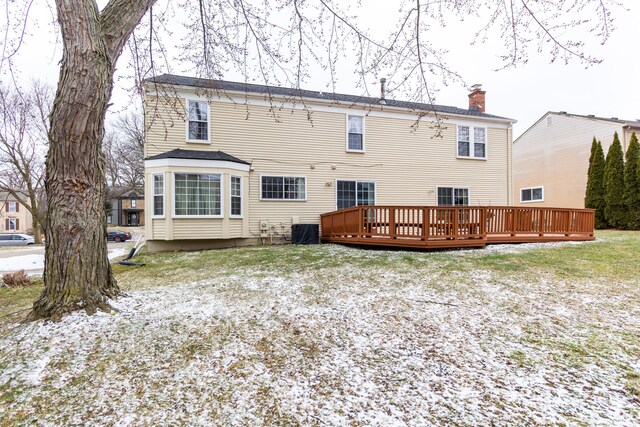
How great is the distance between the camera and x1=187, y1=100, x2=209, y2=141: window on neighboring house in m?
10.3

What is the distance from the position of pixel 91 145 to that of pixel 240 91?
7.74m

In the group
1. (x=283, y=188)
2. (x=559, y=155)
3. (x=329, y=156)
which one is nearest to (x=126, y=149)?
(x=283, y=188)

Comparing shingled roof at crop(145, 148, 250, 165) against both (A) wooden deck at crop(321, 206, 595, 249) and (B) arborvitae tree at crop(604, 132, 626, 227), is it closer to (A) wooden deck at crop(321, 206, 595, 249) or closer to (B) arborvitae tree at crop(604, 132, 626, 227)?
(A) wooden deck at crop(321, 206, 595, 249)

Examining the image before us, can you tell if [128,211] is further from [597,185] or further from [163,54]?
[597,185]

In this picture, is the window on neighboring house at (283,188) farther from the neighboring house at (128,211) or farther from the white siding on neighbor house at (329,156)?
the neighboring house at (128,211)

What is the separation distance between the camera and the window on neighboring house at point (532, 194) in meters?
19.2

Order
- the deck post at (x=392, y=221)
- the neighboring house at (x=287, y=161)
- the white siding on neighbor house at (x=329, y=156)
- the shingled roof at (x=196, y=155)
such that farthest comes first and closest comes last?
the white siding on neighbor house at (x=329, y=156) < the neighboring house at (x=287, y=161) < the shingled roof at (x=196, y=155) < the deck post at (x=392, y=221)

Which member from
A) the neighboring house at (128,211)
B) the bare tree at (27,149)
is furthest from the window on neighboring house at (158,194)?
the neighboring house at (128,211)

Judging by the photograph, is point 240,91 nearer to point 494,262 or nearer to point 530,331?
point 494,262

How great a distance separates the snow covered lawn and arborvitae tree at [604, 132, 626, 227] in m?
12.2

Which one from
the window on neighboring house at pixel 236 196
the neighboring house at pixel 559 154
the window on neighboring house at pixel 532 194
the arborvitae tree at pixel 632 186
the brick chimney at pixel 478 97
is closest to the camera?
the window on neighboring house at pixel 236 196

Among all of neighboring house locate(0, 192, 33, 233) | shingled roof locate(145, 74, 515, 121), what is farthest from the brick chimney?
neighboring house locate(0, 192, 33, 233)

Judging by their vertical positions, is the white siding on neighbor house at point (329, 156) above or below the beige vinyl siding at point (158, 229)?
above

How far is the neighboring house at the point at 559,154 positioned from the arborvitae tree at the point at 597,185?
134 cm
